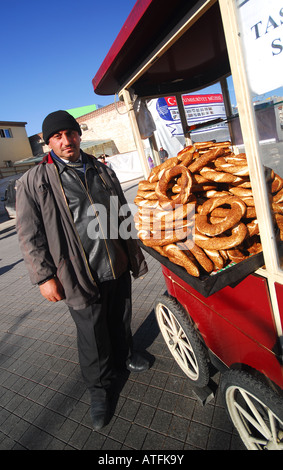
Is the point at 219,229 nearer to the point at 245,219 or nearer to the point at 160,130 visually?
the point at 245,219

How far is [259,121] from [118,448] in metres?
2.30

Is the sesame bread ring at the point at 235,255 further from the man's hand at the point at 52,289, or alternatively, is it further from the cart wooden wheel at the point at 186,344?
the man's hand at the point at 52,289

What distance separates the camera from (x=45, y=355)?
313 centimetres

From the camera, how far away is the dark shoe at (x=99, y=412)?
6.63 feet

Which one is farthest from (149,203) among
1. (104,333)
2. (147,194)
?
(104,333)

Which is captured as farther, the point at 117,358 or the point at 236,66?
the point at 117,358

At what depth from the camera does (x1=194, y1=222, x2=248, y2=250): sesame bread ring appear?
130 cm

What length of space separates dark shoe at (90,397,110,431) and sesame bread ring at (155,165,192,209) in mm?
1739

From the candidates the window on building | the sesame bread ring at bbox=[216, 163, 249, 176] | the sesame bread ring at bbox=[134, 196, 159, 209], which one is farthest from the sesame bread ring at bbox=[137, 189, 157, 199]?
the window on building

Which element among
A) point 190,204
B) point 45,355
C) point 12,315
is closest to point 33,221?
point 190,204

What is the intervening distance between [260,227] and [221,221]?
0.76 ft

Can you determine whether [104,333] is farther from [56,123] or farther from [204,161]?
[56,123]

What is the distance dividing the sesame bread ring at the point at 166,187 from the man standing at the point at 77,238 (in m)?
0.53

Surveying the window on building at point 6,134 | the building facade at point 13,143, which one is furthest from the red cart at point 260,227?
the window on building at point 6,134
